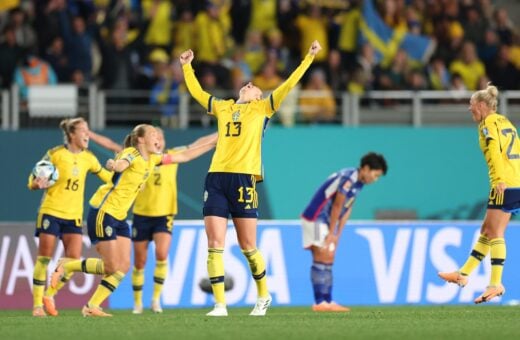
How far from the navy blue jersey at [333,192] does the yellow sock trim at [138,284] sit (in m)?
2.17

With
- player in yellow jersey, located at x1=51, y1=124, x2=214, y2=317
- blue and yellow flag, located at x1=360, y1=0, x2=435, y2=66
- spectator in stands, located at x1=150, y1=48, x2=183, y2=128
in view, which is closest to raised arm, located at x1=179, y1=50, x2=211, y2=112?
player in yellow jersey, located at x1=51, y1=124, x2=214, y2=317

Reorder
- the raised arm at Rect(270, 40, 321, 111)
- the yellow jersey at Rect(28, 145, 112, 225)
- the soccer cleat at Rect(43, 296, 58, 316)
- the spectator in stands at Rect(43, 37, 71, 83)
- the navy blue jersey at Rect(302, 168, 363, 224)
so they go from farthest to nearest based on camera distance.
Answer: the spectator in stands at Rect(43, 37, 71, 83), the navy blue jersey at Rect(302, 168, 363, 224), the yellow jersey at Rect(28, 145, 112, 225), the soccer cleat at Rect(43, 296, 58, 316), the raised arm at Rect(270, 40, 321, 111)

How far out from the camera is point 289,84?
13.3 meters

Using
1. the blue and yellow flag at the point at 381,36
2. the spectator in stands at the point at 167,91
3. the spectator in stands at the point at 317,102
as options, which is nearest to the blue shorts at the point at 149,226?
the spectator in stands at the point at 167,91

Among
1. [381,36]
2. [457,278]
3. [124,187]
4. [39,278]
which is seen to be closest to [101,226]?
Result: [124,187]

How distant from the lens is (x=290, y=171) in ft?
75.9

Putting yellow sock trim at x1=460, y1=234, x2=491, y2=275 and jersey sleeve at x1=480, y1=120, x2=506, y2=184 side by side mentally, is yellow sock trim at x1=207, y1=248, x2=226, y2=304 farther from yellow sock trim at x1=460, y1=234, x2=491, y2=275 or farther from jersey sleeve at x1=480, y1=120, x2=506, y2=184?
jersey sleeve at x1=480, y1=120, x2=506, y2=184

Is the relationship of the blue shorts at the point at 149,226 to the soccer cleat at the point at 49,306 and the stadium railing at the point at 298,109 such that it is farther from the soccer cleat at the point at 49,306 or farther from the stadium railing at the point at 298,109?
the stadium railing at the point at 298,109

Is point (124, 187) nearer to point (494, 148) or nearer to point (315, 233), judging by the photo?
point (315, 233)

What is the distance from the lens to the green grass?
11.2 meters

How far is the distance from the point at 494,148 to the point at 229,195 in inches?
114

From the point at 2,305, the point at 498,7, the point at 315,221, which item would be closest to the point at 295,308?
the point at 315,221

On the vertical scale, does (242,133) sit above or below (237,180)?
above

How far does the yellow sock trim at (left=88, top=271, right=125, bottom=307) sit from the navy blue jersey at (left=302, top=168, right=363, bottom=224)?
2.95m
